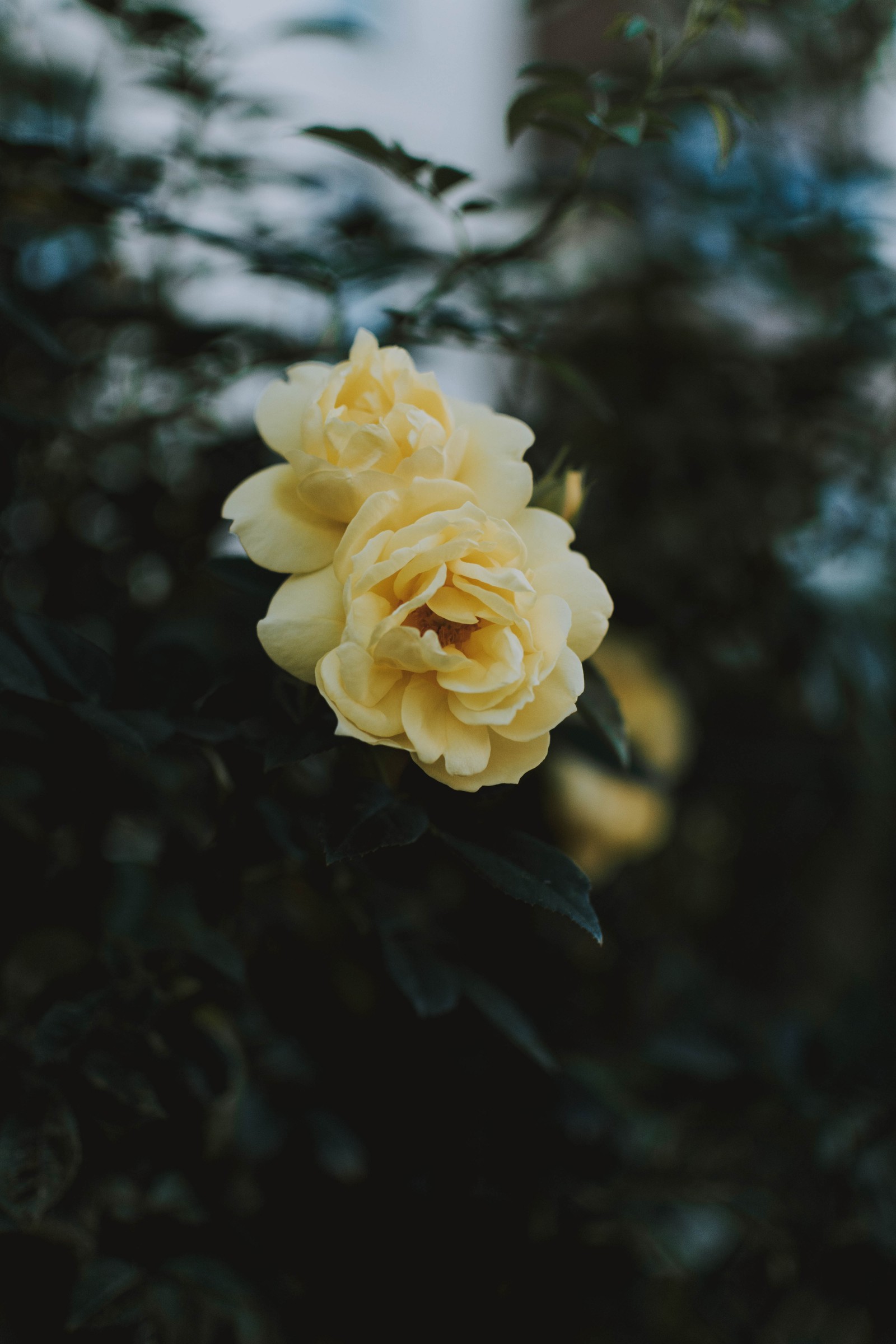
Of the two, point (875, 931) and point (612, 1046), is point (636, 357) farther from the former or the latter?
point (875, 931)

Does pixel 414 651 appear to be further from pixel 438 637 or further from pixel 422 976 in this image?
pixel 422 976

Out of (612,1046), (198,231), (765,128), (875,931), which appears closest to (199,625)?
(198,231)

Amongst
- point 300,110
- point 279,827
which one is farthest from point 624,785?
point 300,110

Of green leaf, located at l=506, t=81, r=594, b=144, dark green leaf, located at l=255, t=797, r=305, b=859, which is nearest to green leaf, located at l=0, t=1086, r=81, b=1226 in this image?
dark green leaf, located at l=255, t=797, r=305, b=859

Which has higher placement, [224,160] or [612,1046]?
[224,160]

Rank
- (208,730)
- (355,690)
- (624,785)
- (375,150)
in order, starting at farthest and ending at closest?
(624,785), (375,150), (208,730), (355,690)

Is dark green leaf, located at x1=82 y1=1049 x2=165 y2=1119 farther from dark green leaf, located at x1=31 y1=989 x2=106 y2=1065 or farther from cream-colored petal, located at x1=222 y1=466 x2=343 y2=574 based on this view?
cream-colored petal, located at x1=222 y1=466 x2=343 y2=574

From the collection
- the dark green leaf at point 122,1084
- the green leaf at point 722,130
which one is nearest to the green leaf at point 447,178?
the green leaf at point 722,130

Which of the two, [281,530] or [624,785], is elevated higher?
[281,530]
